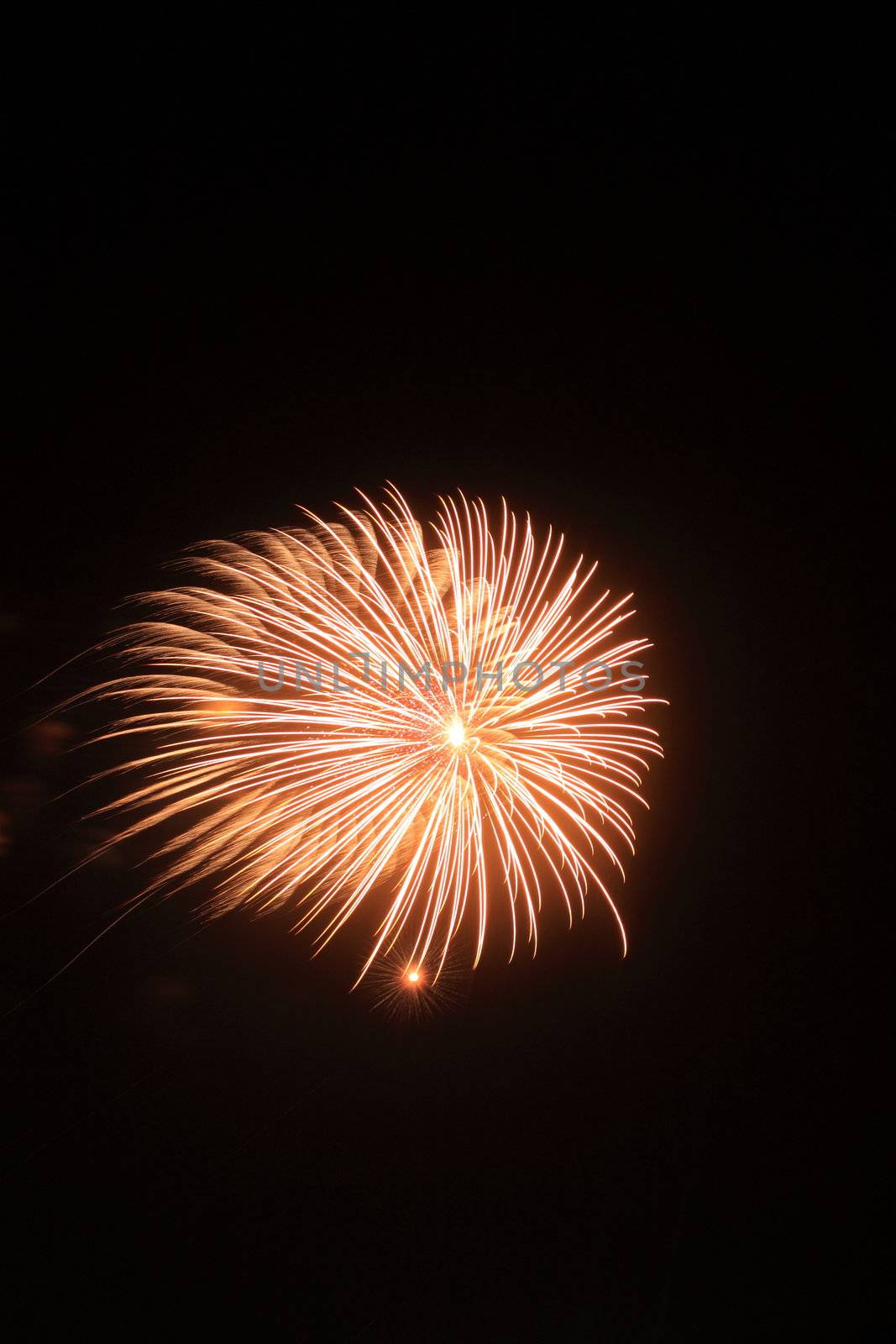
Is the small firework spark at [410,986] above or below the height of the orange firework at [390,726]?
below

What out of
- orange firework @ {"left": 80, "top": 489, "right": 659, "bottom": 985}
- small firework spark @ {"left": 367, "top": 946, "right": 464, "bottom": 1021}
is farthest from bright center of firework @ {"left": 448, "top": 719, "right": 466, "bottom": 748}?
small firework spark @ {"left": 367, "top": 946, "right": 464, "bottom": 1021}

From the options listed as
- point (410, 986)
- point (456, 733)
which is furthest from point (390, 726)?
point (410, 986)

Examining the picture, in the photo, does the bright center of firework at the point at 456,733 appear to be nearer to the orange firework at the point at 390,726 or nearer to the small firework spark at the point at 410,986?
the orange firework at the point at 390,726

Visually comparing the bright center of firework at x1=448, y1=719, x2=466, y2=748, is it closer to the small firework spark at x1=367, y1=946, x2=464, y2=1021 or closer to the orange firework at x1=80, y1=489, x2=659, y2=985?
the orange firework at x1=80, y1=489, x2=659, y2=985

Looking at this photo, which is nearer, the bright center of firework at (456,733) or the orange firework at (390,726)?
the orange firework at (390,726)

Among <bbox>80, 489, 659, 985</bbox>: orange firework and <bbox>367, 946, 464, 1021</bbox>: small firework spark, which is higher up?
<bbox>80, 489, 659, 985</bbox>: orange firework

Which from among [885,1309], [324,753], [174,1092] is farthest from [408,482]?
[885,1309]

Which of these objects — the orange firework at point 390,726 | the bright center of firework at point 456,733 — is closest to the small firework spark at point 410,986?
the orange firework at point 390,726
